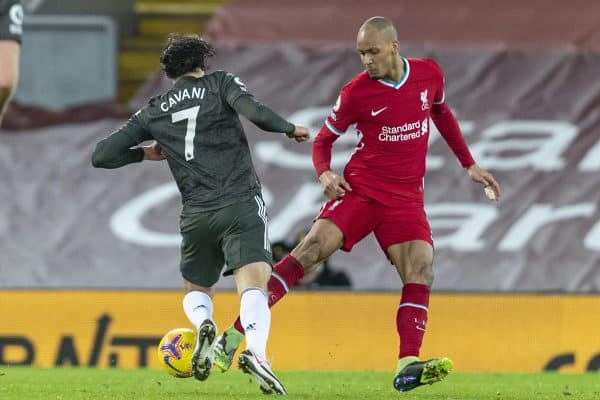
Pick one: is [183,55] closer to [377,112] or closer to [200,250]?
[200,250]

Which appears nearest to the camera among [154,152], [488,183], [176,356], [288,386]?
[176,356]

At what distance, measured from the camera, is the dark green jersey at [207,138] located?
7.66 m

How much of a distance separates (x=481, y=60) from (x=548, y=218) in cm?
209

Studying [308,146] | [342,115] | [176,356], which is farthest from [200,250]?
[308,146]

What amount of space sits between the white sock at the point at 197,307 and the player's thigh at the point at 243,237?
0.74 ft

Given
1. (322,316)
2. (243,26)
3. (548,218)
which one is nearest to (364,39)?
(322,316)

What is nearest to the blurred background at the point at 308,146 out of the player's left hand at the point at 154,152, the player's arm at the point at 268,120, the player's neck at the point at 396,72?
the player's neck at the point at 396,72

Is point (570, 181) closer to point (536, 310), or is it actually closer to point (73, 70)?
point (536, 310)

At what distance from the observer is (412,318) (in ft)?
26.5

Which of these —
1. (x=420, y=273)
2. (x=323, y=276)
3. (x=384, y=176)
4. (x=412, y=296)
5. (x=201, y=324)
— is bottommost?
(x=201, y=324)

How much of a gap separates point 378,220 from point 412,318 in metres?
0.65

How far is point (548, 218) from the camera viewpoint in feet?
50.4

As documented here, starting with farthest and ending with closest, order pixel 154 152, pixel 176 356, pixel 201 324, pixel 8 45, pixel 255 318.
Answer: pixel 154 152 → pixel 176 356 → pixel 201 324 → pixel 255 318 → pixel 8 45

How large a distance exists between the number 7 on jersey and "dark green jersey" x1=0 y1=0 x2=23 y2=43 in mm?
1103
